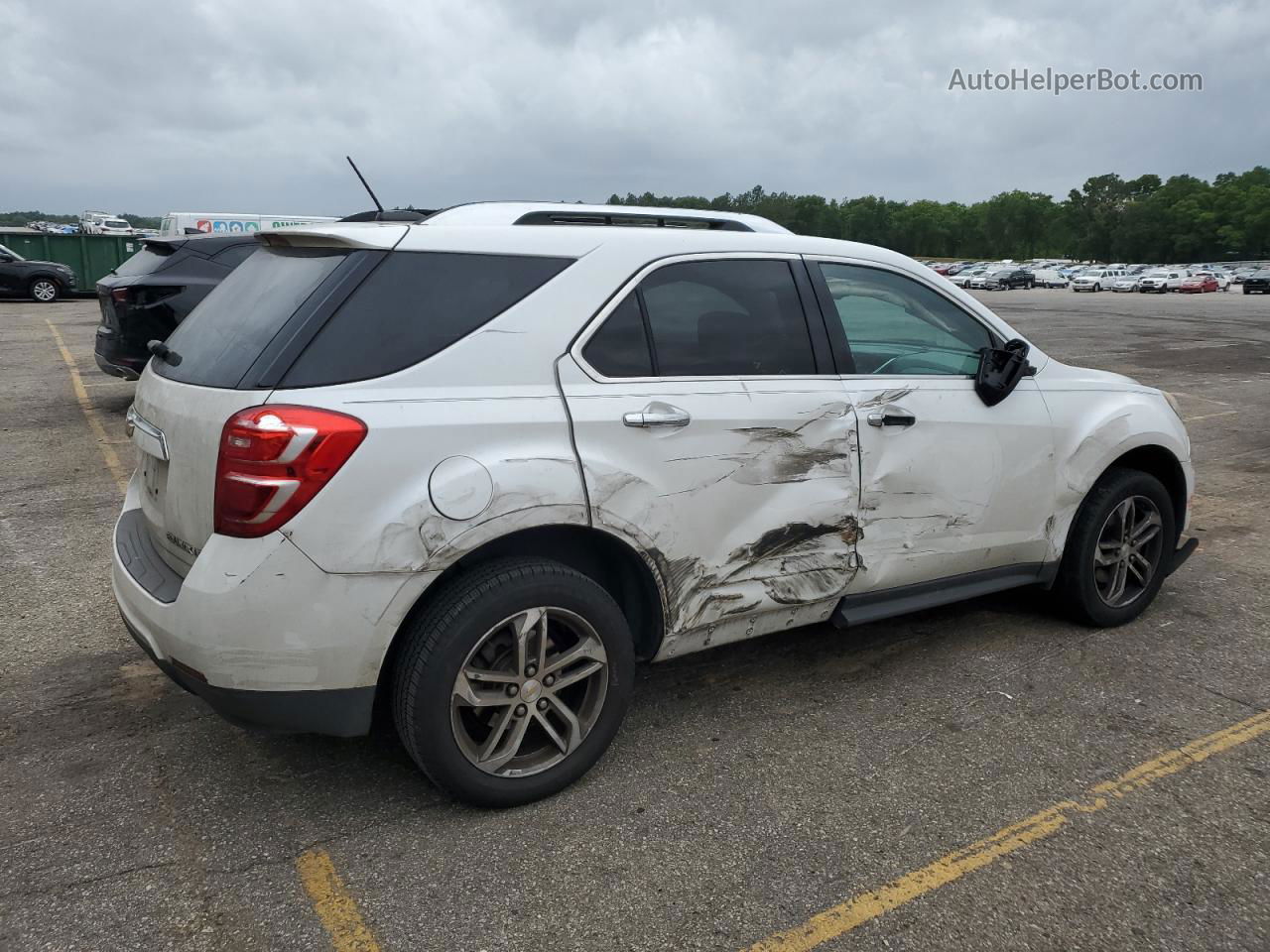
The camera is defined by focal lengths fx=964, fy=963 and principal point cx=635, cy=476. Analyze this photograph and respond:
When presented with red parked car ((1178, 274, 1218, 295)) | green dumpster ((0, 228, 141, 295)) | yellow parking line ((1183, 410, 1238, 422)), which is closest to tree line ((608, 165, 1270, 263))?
red parked car ((1178, 274, 1218, 295))

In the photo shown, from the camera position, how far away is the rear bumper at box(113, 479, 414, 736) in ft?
8.06

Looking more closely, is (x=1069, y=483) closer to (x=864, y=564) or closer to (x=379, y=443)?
(x=864, y=564)

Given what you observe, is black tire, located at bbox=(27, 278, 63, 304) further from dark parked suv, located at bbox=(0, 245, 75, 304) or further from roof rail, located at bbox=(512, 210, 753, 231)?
roof rail, located at bbox=(512, 210, 753, 231)

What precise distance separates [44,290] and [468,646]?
27.3 m

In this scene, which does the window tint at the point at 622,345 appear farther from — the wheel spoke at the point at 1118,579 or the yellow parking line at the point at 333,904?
the wheel spoke at the point at 1118,579

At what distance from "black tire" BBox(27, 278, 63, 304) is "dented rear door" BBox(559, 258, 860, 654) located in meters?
26.9

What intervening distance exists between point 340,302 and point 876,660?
2535 millimetres

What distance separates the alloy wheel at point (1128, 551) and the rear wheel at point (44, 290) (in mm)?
27422

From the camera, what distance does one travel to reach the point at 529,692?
2.79 m

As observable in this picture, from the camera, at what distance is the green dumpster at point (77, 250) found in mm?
28719

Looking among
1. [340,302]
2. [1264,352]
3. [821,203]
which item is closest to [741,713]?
[340,302]

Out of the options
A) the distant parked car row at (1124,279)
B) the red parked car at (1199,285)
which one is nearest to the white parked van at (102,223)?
the distant parked car row at (1124,279)

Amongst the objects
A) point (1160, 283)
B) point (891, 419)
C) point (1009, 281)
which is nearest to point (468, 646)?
point (891, 419)

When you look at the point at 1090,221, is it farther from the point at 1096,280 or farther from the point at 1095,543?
the point at 1095,543
